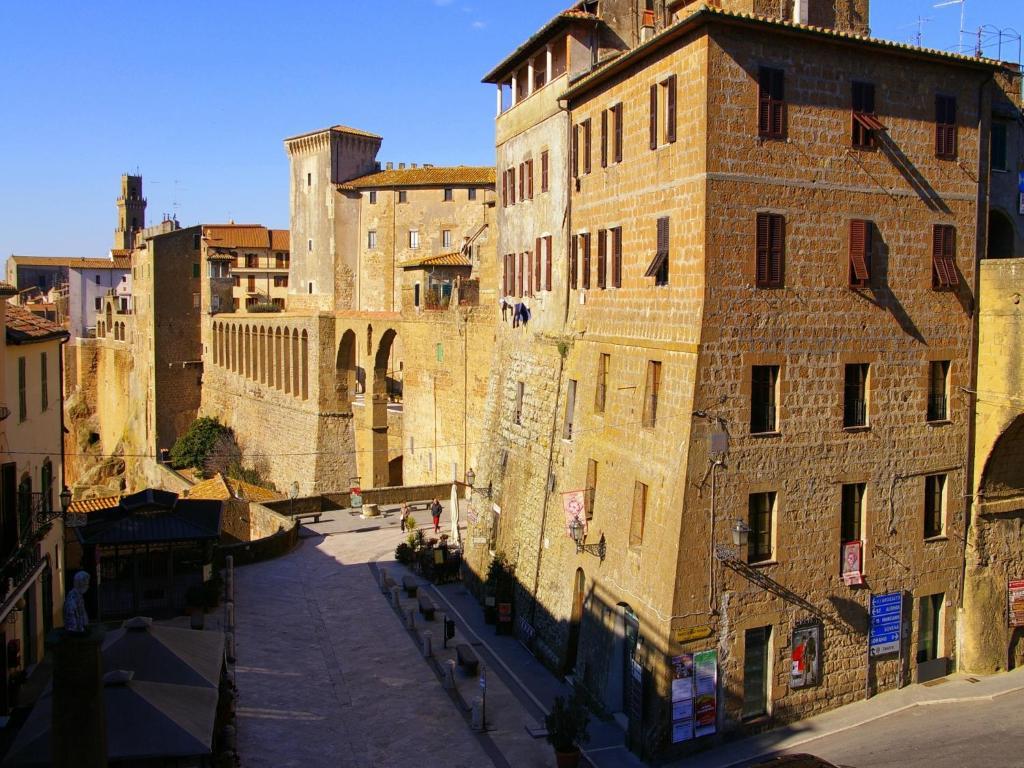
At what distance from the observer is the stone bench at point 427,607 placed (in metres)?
21.5

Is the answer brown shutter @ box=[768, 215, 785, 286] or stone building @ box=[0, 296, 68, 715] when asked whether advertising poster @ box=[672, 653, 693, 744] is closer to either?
brown shutter @ box=[768, 215, 785, 286]

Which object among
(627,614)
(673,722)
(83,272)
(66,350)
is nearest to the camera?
(673,722)

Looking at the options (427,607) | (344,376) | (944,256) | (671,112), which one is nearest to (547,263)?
(671,112)

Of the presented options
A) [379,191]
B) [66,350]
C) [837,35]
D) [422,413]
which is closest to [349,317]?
[422,413]

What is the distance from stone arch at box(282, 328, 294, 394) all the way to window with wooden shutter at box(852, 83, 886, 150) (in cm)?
3794

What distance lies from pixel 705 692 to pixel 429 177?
5115cm

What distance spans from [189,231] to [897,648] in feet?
177

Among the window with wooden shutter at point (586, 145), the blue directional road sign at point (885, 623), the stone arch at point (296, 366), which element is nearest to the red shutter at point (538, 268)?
the window with wooden shutter at point (586, 145)

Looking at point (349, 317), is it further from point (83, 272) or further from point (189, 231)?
point (83, 272)

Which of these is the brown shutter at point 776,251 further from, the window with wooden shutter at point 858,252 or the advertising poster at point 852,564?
the advertising poster at point 852,564

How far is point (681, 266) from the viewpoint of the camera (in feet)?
50.6

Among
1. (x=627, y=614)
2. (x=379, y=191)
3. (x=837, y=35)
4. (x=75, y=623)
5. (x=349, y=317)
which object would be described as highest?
(x=379, y=191)

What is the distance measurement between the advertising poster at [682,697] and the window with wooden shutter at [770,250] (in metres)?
6.04

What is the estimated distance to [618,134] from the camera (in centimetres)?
1788
